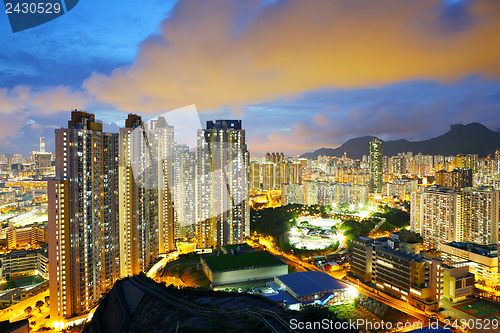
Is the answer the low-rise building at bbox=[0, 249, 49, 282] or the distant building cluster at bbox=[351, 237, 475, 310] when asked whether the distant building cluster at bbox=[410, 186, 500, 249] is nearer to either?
the distant building cluster at bbox=[351, 237, 475, 310]

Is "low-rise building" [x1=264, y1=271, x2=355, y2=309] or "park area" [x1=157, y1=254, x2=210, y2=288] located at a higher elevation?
"low-rise building" [x1=264, y1=271, x2=355, y2=309]

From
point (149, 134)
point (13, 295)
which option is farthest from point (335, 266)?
point (13, 295)

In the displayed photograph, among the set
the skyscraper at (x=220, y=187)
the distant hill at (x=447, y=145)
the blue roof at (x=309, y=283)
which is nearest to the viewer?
the blue roof at (x=309, y=283)

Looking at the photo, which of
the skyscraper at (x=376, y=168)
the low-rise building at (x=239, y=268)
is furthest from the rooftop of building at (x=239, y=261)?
the skyscraper at (x=376, y=168)

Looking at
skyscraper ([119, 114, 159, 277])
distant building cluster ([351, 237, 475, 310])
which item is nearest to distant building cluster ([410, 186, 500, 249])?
distant building cluster ([351, 237, 475, 310])

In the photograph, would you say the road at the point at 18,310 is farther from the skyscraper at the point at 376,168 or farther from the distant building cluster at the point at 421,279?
the skyscraper at the point at 376,168

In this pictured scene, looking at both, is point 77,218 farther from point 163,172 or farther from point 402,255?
point 402,255

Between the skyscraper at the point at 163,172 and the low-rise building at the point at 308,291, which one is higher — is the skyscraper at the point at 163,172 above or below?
above
